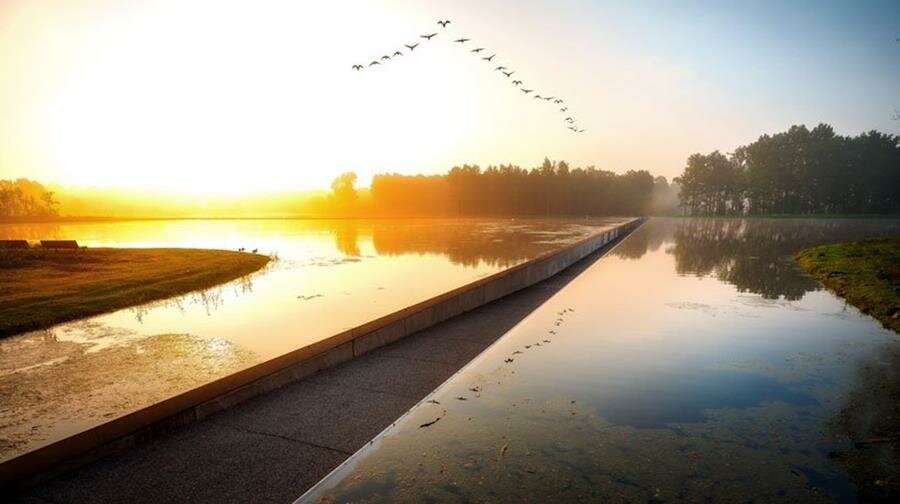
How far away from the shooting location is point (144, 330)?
10.7 metres

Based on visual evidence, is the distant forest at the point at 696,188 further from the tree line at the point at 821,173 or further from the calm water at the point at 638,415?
the calm water at the point at 638,415

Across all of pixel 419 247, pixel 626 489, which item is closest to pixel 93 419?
pixel 626 489

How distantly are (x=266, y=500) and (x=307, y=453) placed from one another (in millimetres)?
837

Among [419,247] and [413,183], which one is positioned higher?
[413,183]

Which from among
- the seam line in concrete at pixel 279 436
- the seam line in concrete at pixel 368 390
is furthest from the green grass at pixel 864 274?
the seam line in concrete at pixel 279 436

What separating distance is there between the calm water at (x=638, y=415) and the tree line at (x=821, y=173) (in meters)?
125

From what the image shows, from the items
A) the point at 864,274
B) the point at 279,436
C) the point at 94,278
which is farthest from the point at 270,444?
the point at 864,274

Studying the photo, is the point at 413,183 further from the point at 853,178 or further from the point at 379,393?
the point at 379,393

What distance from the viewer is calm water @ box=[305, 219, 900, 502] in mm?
4539

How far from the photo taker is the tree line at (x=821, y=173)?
10244 cm

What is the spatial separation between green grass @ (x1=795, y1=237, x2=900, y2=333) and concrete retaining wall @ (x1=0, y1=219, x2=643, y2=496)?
1181cm

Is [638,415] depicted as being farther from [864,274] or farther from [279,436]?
[864,274]

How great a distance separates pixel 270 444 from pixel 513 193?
404 feet

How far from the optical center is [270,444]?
5.29 meters
